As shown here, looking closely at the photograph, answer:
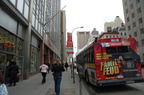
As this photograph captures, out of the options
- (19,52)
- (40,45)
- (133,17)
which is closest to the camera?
(19,52)

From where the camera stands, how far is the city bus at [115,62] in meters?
6.63

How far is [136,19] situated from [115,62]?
123 feet

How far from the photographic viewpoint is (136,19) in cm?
3803

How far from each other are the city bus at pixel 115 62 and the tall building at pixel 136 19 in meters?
33.0

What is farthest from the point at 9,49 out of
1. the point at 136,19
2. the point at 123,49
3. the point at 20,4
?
the point at 136,19

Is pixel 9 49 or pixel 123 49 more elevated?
pixel 9 49

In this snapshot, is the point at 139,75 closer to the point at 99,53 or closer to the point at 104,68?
the point at 104,68

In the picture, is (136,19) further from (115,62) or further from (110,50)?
(115,62)

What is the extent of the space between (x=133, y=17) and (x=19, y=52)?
4018cm

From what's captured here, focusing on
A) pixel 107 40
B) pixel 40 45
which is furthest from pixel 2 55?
pixel 40 45

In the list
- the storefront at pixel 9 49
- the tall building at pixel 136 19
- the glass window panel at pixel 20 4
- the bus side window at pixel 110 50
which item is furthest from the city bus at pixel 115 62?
the tall building at pixel 136 19

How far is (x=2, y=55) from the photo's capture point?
326 inches

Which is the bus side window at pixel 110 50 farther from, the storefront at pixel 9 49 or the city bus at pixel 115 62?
the storefront at pixel 9 49

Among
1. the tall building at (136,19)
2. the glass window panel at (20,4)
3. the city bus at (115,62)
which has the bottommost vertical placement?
the city bus at (115,62)
